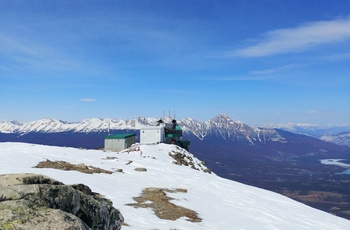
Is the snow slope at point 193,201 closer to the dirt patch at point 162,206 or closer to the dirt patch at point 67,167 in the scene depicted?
the dirt patch at point 162,206

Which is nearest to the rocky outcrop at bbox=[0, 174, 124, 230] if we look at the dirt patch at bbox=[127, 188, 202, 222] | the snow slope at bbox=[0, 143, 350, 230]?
the snow slope at bbox=[0, 143, 350, 230]

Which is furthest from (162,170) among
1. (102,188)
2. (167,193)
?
(102,188)

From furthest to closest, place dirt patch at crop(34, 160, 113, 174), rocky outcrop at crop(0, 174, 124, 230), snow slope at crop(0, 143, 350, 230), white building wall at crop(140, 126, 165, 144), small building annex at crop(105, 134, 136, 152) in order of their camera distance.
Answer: white building wall at crop(140, 126, 165, 144) < small building annex at crop(105, 134, 136, 152) < dirt patch at crop(34, 160, 113, 174) < snow slope at crop(0, 143, 350, 230) < rocky outcrop at crop(0, 174, 124, 230)

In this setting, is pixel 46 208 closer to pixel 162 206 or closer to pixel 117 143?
pixel 162 206

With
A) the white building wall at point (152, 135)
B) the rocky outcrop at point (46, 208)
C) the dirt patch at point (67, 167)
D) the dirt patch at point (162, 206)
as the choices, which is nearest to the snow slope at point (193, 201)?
the dirt patch at point (162, 206)

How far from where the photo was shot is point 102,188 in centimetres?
2628

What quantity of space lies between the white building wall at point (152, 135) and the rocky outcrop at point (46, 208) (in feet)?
237

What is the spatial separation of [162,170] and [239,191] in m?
10.8

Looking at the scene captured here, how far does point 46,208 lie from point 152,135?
252 ft

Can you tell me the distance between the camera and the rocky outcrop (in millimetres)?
8227

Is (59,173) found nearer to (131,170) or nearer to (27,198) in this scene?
(131,170)

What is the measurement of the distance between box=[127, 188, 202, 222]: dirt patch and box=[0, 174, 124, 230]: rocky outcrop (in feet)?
30.0

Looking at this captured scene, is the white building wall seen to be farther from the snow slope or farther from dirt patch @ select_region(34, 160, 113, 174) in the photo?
dirt patch @ select_region(34, 160, 113, 174)

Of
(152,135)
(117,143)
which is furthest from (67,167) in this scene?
(152,135)
